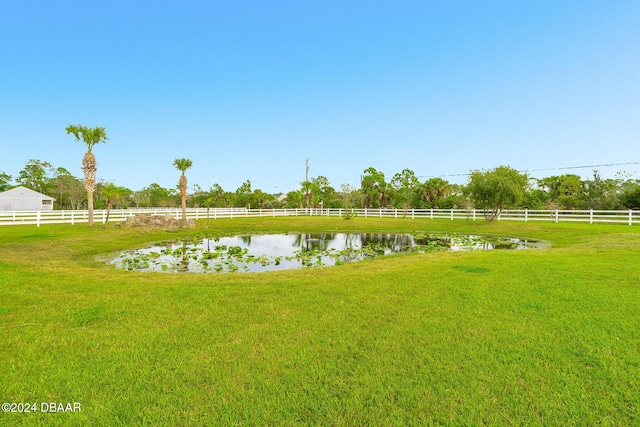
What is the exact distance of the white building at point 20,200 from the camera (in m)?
45.2

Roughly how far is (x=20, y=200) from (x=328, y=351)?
61.8 m

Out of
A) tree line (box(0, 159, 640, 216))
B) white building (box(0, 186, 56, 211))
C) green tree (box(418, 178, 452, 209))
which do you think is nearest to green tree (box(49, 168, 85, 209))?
tree line (box(0, 159, 640, 216))

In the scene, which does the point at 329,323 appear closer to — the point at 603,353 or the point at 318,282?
the point at 318,282

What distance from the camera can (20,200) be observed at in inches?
1837

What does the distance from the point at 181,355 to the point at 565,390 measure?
3.55m

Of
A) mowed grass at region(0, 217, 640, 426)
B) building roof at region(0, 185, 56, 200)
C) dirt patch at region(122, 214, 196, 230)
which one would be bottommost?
mowed grass at region(0, 217, 640, 426)

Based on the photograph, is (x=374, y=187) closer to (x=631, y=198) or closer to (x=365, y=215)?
(x=365, y=215)

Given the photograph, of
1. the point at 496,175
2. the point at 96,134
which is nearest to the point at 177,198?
the point at 96,134

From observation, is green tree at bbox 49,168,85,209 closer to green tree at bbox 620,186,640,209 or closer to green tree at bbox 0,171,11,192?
green tree at bbox 0,171,11,192

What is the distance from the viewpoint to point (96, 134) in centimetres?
2027

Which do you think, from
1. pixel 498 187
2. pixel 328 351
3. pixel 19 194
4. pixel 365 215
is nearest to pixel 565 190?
pixel 498 187

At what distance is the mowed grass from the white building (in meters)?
54.1

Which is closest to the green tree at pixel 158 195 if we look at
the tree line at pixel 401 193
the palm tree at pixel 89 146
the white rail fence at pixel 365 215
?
the tree line at pixel 401 193

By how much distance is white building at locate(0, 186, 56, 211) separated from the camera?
148 feet
